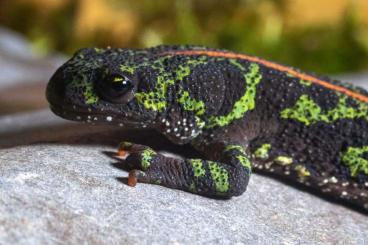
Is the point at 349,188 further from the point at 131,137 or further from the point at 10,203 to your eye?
the point at 10,203

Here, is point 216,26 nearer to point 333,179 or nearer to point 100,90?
point 333,179

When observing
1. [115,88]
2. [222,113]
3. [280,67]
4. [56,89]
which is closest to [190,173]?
[222,113]

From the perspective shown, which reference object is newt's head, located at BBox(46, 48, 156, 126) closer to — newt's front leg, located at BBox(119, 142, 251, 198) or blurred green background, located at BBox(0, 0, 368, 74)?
newt's front leg, located at BBox(119, 142, 251, 198)

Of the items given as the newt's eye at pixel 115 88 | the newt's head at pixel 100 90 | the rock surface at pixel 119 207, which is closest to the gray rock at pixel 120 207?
the rock surface at pixel 119 207

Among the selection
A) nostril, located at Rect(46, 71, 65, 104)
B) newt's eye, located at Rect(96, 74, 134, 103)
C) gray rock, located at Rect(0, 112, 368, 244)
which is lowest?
gray rock, located at Rect(0, 112, 368, 244)

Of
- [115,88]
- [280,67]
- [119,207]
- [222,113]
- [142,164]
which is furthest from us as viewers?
[280,67]

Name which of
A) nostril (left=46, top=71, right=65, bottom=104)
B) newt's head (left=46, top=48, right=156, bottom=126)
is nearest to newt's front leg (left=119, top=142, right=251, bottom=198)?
newt's head (left=46, top=48, right=156, bottom=126)

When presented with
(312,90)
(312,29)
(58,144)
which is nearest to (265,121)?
(312,90)

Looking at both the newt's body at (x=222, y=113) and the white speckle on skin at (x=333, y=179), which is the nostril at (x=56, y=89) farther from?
the white speckle on skin at (x=333, y=179)
